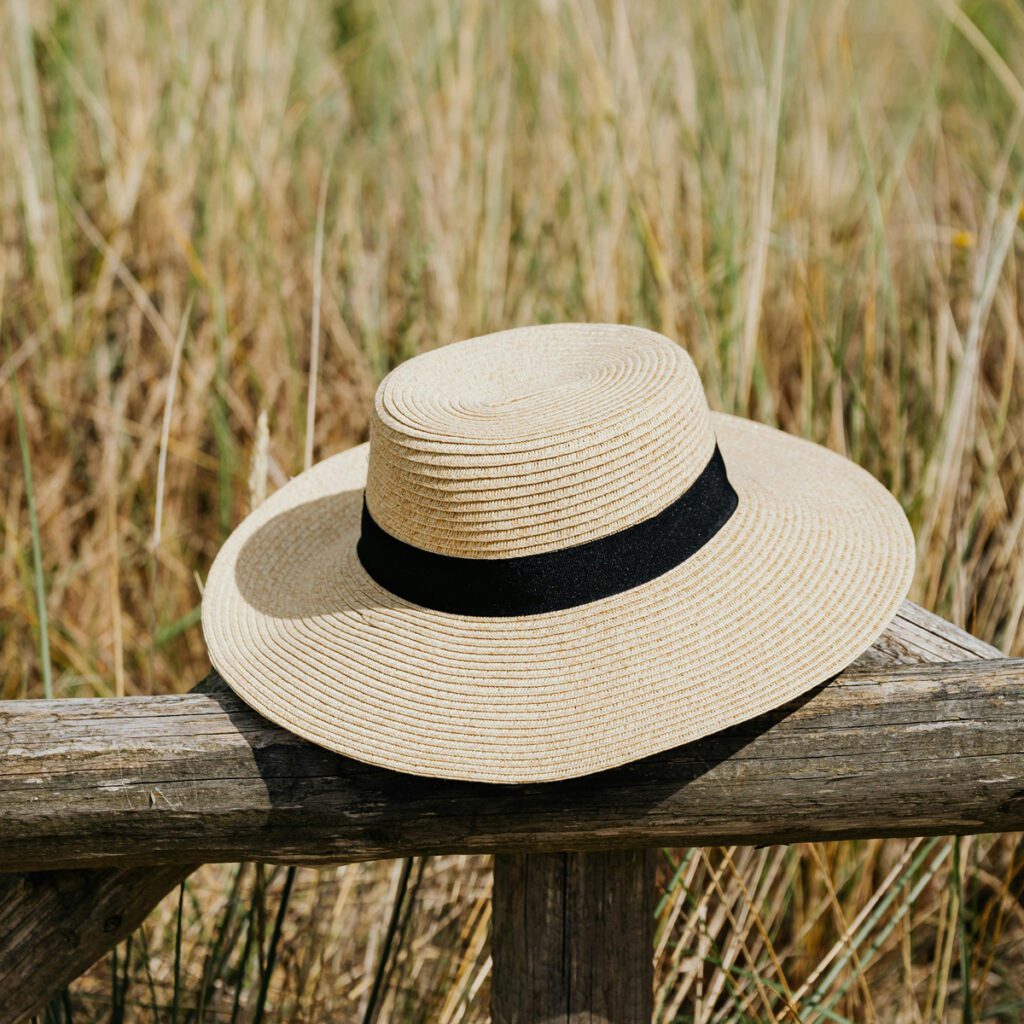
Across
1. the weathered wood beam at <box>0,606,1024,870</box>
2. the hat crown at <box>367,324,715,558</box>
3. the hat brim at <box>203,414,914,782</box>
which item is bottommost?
the weathered wood beam at <box>0,606,1024,870</box>

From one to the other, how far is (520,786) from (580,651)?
15cm

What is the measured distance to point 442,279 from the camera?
106 inches

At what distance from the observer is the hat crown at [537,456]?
119 cm

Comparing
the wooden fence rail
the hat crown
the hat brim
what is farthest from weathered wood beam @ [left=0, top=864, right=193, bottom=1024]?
the hat crown

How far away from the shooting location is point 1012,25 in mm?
3682

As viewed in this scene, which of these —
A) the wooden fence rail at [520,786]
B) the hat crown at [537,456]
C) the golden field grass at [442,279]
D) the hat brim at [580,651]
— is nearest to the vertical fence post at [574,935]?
the wooden fence rail at [520,786]

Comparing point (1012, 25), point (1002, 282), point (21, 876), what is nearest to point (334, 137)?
point (1002, 282)

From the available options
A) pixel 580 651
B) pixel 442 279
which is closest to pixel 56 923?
pixel 580 651

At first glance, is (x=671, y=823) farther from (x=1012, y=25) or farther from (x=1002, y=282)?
(x=1012, y=25)

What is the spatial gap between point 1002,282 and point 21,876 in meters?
2.26

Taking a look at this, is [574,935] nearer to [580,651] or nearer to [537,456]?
[580,651]

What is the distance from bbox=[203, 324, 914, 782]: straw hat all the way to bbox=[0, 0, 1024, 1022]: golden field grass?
0.87m

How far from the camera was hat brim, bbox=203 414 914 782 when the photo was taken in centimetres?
113

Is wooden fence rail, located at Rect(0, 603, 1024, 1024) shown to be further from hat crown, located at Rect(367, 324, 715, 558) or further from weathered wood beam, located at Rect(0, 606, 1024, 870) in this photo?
hat crown, located at Rect(367, 324, 715, 558)
